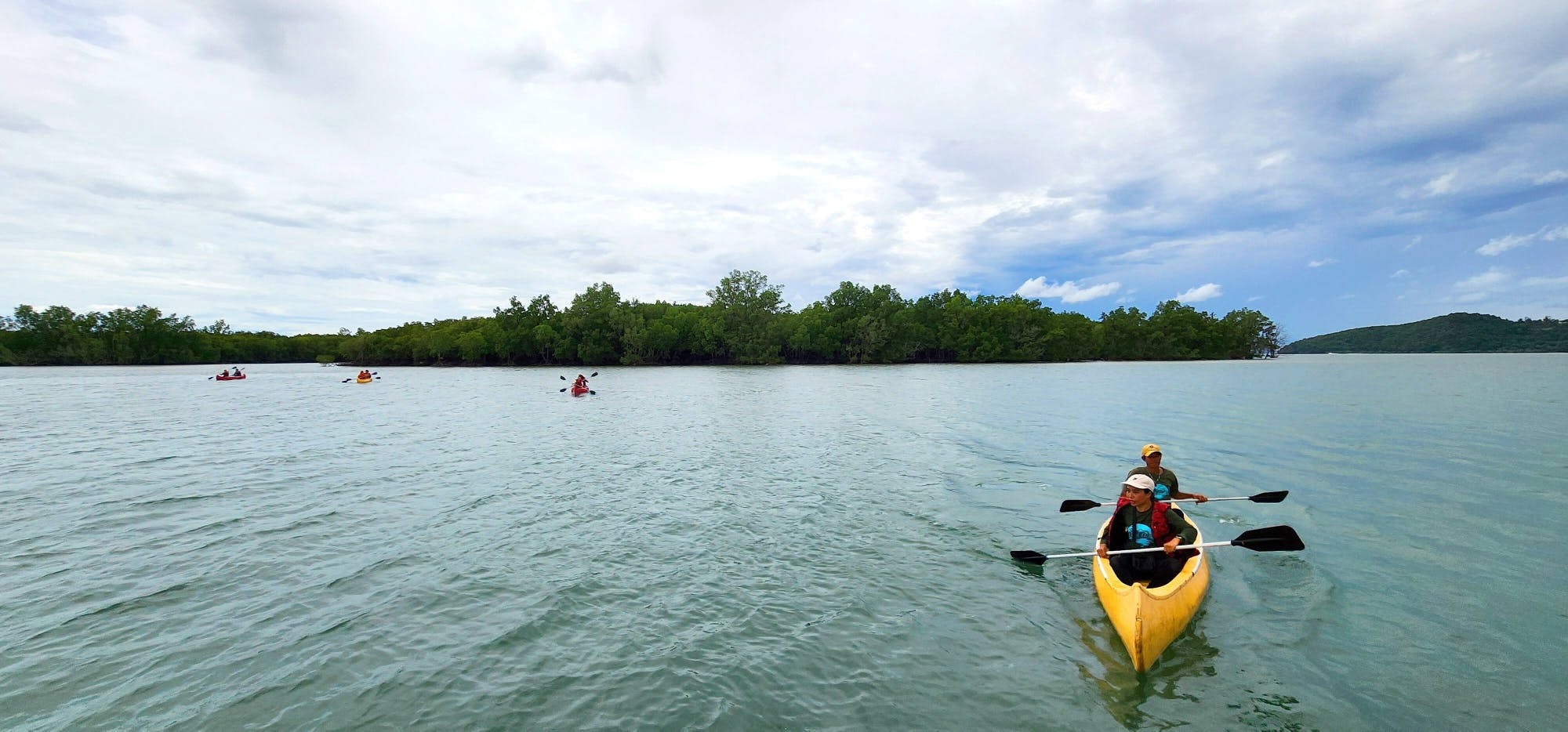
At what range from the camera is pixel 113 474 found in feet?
65.2

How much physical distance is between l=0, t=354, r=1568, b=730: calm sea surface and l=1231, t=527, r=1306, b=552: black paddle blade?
785 mm

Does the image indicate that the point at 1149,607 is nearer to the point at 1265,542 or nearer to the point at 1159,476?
the point at 1265,542

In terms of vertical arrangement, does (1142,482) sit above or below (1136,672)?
above

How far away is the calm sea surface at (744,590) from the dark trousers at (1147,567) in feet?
2.41

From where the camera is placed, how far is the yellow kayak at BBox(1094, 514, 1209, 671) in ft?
25.9

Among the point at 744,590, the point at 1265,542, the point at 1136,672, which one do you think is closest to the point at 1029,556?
the point at 1136,672

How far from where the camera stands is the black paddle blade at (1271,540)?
1035 cm

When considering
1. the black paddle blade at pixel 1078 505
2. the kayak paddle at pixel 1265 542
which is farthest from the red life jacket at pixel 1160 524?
the black paddle blade at pixel 1078 505

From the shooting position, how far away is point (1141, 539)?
32.9 ft

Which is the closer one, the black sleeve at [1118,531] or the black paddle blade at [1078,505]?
the black sleeve at [1118,531]

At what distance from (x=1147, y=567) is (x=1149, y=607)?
2035 mm

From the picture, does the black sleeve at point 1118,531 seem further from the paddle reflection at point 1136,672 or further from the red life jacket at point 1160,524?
the paddle reflection at point 1136,672

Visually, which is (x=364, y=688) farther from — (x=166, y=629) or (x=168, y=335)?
(x=168, y=335)

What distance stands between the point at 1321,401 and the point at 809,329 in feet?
314
